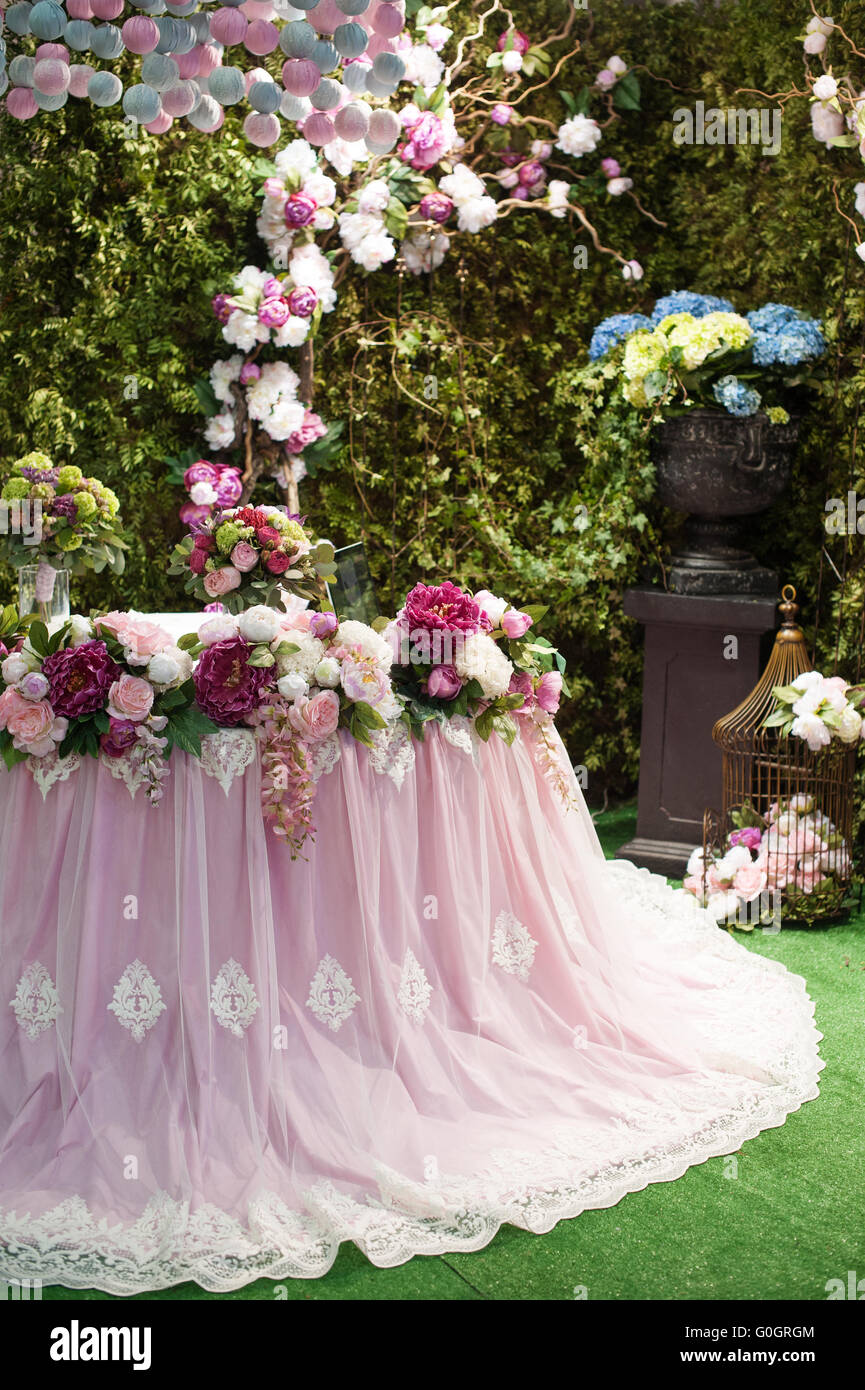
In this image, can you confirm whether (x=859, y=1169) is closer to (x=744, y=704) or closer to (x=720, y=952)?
(x=720, y=952)

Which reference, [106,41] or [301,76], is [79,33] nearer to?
[106,41]

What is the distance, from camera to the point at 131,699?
2871 millimetres

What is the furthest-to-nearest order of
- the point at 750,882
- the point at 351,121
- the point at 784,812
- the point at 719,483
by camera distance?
the point at 719,483, the point at 784,812, the point at 750,882, the point at 351,121

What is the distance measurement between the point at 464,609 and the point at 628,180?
282 centimetres

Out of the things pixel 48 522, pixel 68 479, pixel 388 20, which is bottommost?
pixel 48 522

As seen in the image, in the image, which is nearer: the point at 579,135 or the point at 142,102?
the point at 142,102

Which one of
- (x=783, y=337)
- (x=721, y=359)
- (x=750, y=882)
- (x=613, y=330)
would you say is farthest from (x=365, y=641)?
(x=613, y=330)

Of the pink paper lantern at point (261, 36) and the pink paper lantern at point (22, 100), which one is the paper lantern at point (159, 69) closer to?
the pink paper lantern at point (261, 36)

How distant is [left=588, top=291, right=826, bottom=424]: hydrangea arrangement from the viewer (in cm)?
479

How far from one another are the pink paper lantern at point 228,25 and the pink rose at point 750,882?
2.90 meters

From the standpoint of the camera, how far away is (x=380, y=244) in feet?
16.4

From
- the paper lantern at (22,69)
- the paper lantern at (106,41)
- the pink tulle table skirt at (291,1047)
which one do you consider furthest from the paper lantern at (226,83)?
the pink tulle table skirt at (291,1047)

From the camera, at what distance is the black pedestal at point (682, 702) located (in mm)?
4969

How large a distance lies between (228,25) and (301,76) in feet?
0.63
